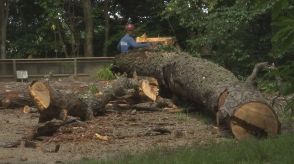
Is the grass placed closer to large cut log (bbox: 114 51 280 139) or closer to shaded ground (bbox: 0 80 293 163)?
shaded ground (bbox: 0 80 293 163)

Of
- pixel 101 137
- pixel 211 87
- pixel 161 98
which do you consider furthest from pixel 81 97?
pixel 161 98

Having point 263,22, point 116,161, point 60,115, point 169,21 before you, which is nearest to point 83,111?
point 60,115

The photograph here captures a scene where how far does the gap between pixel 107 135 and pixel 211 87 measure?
2.26 meters

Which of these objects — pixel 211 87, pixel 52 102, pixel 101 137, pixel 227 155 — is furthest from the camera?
pixel 211 87

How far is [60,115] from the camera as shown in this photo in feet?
35.2

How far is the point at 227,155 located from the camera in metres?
6.82

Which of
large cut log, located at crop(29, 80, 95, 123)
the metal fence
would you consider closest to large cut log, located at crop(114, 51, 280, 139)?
large cut log, located at crop(29, 80, 95, 123)

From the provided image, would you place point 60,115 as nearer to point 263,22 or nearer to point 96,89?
point 96,89

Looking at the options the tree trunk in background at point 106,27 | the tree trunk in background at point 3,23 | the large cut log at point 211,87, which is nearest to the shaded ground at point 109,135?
the large cut log at point 211,87

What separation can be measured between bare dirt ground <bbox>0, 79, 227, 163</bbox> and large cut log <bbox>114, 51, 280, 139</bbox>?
1.34 ft

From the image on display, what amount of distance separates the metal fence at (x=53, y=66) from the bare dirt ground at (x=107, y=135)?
28.9 ft

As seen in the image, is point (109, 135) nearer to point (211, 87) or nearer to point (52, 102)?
point (52, 102)

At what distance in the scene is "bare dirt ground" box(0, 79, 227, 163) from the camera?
8.34 meters

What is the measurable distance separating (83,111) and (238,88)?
3.10m
